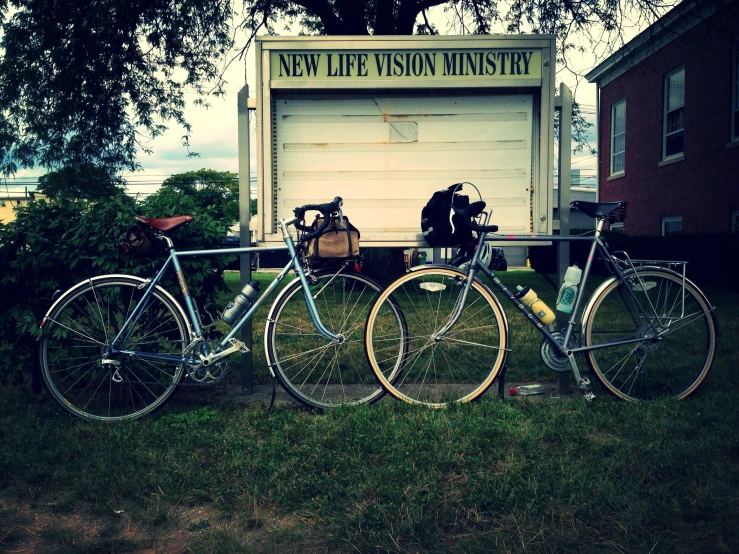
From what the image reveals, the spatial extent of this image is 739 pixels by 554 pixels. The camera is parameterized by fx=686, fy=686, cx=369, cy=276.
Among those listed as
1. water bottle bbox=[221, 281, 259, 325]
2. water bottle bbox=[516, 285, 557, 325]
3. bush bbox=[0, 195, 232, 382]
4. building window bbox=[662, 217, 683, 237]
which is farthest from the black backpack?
building window bbox=[662, 217, 683, 237]

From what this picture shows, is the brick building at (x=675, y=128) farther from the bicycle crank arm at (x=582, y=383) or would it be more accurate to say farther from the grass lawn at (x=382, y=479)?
the grass lawn at (x=382, y=479)

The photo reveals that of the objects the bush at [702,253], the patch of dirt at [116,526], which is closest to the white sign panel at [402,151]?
the patch of dirt at [116,526]

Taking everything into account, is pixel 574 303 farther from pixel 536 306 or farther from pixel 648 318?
pixel 648 318

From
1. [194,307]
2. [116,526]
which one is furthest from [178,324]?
[116,526]

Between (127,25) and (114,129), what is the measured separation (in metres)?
2.38

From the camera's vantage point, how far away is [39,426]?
4035mm

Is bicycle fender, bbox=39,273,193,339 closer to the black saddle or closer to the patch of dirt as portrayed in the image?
the patch of dirt

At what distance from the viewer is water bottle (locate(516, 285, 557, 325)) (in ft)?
14.1

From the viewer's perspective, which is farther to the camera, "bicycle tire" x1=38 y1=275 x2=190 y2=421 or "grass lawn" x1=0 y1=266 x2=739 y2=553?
"bicycle tire" x1=38 y1=275 x2=190 y2=421

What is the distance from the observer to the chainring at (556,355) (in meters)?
4.38

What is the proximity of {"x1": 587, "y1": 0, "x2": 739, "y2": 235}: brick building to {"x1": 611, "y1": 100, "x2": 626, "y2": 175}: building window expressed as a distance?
1.3 inches

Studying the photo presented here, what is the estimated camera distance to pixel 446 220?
435cm

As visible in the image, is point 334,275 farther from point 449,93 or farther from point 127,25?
point 127,25

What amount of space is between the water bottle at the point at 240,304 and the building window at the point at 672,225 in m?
16.5
